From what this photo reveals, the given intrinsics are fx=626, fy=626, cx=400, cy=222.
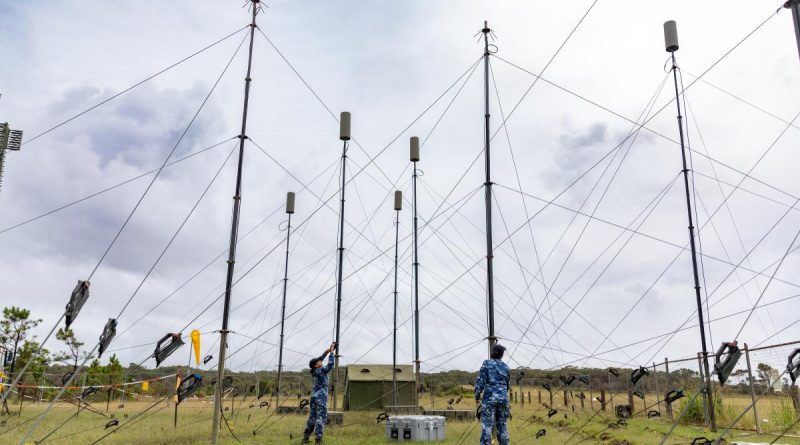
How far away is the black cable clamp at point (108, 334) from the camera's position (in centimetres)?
1393

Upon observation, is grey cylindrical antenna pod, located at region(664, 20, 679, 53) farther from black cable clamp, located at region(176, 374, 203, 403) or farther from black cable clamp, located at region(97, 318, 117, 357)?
black cable clamp, located at region(97, 318, 117, 357)

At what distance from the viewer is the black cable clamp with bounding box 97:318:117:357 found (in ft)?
45.7

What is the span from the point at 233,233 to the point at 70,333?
157 feet

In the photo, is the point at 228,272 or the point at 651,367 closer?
the point at 228,272

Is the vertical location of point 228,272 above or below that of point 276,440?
above

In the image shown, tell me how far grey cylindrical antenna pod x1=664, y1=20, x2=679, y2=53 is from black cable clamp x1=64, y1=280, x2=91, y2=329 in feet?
68.0

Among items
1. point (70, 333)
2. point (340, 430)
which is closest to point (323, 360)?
point (340, 430)

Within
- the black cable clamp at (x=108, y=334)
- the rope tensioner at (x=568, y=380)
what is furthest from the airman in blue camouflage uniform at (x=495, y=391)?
the black cable clamp at (x=108, y=334)

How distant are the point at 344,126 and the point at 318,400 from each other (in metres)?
12.3

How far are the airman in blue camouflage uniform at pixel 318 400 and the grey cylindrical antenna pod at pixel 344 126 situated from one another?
10963 millimetres

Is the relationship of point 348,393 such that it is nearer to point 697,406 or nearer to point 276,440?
point 276,440

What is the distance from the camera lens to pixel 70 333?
57781mm

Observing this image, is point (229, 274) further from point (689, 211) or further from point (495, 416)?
point (689, 211)

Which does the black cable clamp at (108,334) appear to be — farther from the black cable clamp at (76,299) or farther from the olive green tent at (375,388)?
the olive green tent at (375,388)
